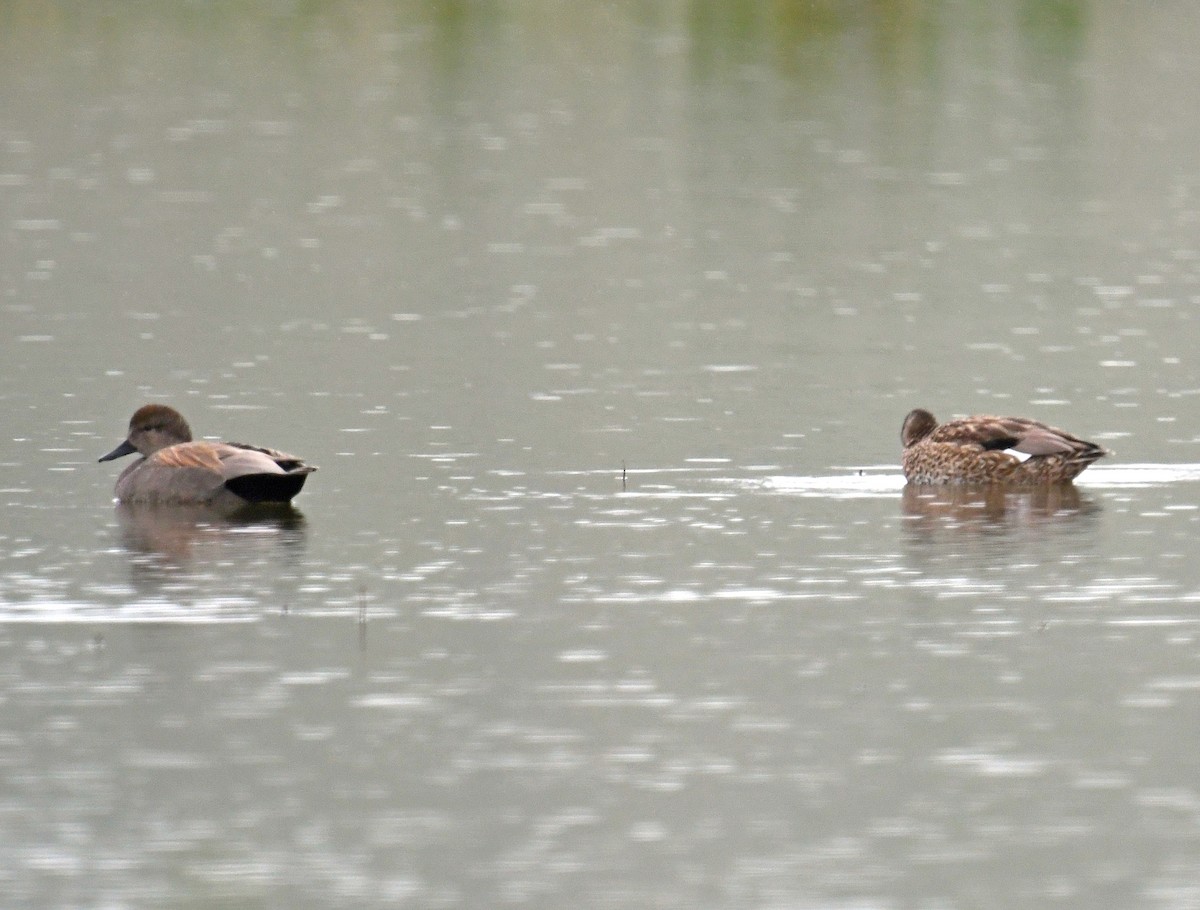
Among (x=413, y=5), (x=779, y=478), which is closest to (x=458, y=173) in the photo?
(x=779, y=478)

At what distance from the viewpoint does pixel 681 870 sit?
861 cm

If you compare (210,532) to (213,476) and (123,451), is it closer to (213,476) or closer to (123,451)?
(213,476)

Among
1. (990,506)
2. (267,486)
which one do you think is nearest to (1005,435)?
(990,506)

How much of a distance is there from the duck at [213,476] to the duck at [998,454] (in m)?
3.29

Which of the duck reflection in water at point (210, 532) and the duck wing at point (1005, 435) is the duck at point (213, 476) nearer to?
the duck reflection in water at point (210, 532)

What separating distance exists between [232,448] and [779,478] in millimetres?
2889

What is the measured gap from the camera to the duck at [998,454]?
52.0 ft

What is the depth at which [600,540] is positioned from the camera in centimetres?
1399

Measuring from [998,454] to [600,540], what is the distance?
297 centimetres

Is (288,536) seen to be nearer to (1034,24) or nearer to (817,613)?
(817,613)

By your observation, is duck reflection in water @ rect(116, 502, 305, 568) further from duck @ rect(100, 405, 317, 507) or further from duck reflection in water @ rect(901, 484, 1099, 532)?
duck reflection in water @ rect(901, 484, 1099, 532)

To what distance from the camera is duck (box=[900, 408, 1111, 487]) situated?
15844 mm

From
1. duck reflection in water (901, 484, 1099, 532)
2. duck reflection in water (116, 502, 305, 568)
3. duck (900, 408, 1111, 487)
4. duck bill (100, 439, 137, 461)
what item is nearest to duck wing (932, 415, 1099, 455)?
duck (900, 408, 1111, 487)

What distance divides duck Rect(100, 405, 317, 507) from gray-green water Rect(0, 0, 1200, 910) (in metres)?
0.26
